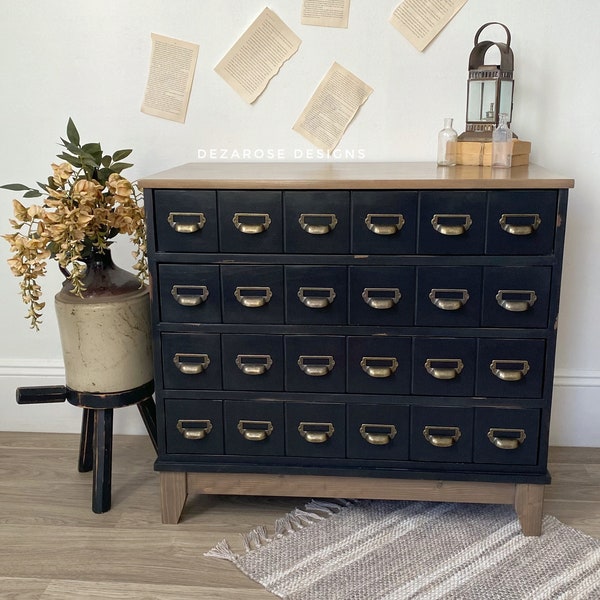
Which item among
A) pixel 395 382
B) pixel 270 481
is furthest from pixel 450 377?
pixel 270 481

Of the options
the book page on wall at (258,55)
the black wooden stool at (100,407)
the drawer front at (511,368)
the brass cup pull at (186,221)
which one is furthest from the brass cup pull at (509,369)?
the book page on wall at (258,55)

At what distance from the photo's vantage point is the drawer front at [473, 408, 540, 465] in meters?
1.81

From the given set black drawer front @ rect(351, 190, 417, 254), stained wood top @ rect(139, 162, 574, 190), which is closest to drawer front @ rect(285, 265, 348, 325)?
black drawer front @ rect(351, 190, 417, 254)

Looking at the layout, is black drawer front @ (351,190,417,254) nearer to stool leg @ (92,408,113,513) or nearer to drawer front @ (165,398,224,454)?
drawer front @ (165,398,224,454)

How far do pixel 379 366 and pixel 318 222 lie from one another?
40cm

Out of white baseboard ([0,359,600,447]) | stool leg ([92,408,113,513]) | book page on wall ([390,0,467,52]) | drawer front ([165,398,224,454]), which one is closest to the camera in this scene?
drawer front ([165,398,224,454])

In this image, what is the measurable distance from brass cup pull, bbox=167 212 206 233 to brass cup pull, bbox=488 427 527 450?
0.90m

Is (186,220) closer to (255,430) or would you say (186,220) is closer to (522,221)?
(255,430)

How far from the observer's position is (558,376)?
236cm

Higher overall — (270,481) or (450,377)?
(450,377)

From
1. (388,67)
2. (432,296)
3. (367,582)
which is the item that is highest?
(388,67)

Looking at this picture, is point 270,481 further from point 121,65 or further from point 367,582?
point 121,65

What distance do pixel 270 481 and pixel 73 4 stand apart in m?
1.55

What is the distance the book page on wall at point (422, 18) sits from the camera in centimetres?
211
